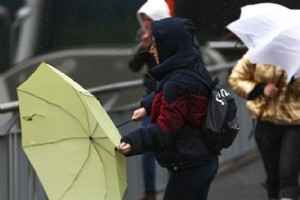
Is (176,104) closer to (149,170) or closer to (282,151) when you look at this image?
(282,151)

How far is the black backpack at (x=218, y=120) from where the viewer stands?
562 cm

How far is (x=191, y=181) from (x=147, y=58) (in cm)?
258

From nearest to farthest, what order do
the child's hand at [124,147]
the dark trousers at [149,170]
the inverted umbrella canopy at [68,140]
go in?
the child's hand at [124,147]
the inverted umbrella canopy at [68,140]
the dark trousers at [149,170]

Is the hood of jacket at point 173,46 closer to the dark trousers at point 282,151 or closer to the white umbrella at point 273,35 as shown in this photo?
the white umbrella at point 273,35

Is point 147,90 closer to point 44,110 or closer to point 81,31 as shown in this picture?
point 81,31

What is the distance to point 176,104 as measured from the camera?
5523 mm

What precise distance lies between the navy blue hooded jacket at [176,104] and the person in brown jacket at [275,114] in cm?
174

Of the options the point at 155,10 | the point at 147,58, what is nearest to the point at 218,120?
the point at 155,10

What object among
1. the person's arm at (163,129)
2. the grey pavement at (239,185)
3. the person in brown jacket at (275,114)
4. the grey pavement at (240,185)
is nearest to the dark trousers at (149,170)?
the grey pavement at (239,185)

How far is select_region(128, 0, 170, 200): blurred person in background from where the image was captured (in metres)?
7.30

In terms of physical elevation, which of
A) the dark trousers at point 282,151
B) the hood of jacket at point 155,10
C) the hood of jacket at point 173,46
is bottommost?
the dark trousers at point 282,151

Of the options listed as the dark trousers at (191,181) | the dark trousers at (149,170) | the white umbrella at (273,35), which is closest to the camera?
the dark trousers at (191,181)

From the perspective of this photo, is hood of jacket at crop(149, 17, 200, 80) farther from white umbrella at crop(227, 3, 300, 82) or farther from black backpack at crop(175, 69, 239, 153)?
white umbrella at crop(227, 3, 300, 82)

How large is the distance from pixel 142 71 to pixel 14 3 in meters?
1.29
